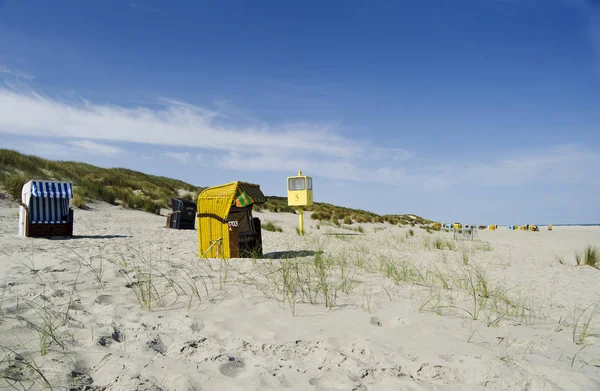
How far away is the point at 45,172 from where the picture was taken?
18.9 metres

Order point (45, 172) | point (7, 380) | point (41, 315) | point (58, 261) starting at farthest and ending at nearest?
point (45, 172) → point (58, 261) → point (41, 315) → point (7, 380)

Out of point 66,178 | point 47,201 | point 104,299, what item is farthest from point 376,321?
point 66,178

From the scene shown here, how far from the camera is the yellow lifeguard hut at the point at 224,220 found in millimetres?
6082

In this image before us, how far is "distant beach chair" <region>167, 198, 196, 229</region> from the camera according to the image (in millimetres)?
12641

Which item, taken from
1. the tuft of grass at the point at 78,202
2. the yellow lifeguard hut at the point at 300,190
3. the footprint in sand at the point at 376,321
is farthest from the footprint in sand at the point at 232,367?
the tuft of grass at the point at 78,202

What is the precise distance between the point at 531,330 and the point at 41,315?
157 inches

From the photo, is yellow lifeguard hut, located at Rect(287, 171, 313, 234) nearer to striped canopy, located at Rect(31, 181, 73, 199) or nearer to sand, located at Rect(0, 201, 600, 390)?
striped canopy, located at Rect(31, 181, 73, 199)

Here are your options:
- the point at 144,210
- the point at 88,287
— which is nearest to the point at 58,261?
the point at 88,287

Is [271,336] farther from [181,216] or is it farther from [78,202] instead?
[78,202]

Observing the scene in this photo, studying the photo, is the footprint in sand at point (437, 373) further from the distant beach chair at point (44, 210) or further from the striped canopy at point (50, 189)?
the striped canopy at point (50, 189)

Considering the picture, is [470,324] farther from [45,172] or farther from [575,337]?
[45,172]

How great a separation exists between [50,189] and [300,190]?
820 cm

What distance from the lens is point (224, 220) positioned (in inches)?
242

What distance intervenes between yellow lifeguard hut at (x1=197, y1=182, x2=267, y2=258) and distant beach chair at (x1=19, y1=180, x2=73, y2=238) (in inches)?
194
